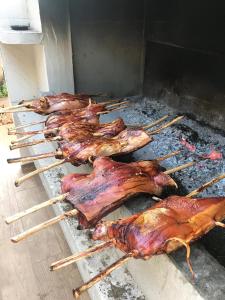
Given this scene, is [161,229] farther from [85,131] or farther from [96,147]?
[85,131]

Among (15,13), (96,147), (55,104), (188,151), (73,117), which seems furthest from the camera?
(15,13)

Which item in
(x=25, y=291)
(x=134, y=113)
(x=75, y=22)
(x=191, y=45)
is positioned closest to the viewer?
(x=25, y=291)

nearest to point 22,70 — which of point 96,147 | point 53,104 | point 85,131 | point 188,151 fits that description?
point 53,104

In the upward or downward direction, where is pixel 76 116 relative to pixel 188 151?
upward

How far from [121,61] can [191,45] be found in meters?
1.03

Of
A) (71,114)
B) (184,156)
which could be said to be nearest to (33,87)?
(71,114)

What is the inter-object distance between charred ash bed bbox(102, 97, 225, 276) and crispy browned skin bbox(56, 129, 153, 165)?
6.7 inches

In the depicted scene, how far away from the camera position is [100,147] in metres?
2.04

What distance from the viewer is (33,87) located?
419cm

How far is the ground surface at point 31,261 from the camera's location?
2650 millimetres

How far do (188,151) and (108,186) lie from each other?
1.10 meters

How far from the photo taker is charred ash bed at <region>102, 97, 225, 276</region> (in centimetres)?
158

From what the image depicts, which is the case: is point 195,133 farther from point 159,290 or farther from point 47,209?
point 47,209

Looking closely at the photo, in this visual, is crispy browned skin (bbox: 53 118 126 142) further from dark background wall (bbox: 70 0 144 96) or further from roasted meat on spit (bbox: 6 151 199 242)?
dark background wall (bbox: 70 0 144 96)
